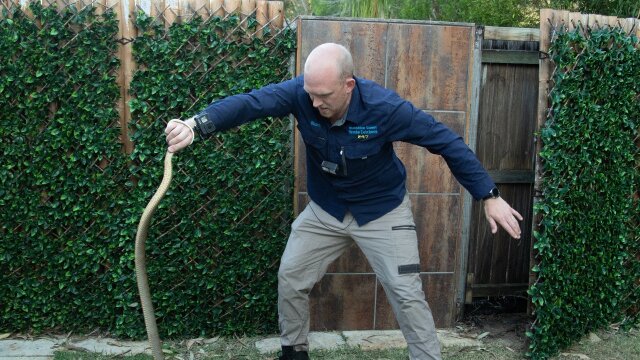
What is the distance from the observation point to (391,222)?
3883 mm

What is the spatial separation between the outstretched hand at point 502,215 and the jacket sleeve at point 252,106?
1.25 meters

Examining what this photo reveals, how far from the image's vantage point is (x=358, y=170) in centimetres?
378

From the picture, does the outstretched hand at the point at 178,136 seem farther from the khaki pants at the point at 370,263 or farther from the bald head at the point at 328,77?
the khaki pants at the point at 370,263

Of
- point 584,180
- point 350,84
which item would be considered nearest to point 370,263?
point 350,84

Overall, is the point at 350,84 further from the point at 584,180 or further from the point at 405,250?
the point at 584,180

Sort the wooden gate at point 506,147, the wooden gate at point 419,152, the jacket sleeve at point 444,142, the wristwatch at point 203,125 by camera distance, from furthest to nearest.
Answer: the wooden gate at point 506,147 < the wooden gate at point 419,152 < the jacket sleeve at point 444,142 < the wristwatch at point 203,125

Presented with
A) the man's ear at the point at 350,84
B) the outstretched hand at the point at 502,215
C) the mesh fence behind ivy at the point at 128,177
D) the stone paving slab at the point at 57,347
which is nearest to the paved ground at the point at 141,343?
the stone paving slab at the point at 57,347

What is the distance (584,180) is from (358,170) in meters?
1.78

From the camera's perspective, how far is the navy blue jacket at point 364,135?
3.65 m

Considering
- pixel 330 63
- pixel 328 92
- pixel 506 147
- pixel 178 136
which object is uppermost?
pixel 330 63

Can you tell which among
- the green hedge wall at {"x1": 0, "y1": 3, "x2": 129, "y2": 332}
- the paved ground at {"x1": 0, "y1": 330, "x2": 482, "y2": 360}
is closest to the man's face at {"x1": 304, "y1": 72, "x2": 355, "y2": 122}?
the green hedge wall at {"x1": 0, "y1": 3, "x2": 129, "y2": 332}

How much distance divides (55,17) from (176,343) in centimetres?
233

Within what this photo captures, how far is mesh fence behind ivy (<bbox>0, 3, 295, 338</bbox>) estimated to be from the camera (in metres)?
4.28

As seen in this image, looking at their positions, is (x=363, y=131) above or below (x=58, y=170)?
above
